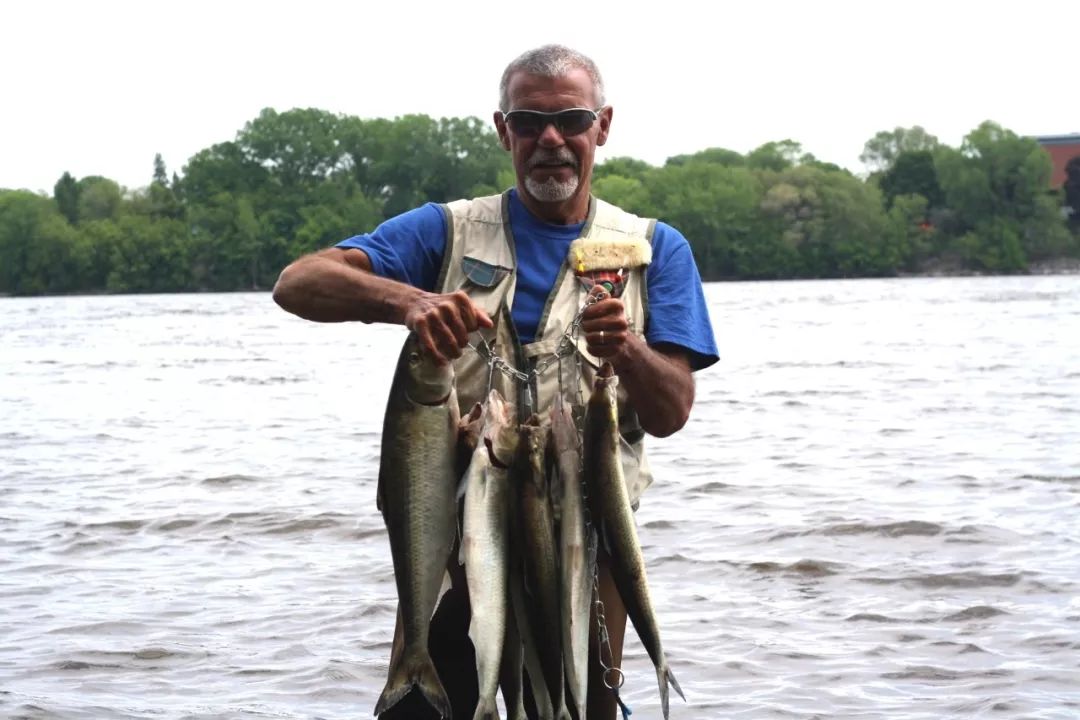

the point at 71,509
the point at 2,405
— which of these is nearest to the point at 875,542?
the point at 71,509

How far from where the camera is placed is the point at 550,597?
4598 millimetres

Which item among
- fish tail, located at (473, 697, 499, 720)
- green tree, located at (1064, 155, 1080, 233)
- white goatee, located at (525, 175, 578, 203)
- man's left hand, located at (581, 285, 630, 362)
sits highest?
green tree, located at (1064, 155, 1080, 233)

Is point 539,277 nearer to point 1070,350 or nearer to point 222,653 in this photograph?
point 222,653

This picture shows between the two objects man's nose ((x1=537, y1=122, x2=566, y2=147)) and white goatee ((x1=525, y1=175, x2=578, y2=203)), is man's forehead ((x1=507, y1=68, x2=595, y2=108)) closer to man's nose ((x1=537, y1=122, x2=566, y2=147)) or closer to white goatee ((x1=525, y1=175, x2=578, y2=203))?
man's nose ((x1=537, y1=122, x2=566, y2=147))

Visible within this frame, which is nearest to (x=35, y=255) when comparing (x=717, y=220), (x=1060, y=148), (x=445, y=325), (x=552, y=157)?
(x=717, y=220)

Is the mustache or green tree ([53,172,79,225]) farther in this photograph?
green tree ([53,172,79,225])

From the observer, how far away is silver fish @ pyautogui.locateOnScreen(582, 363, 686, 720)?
4551mm

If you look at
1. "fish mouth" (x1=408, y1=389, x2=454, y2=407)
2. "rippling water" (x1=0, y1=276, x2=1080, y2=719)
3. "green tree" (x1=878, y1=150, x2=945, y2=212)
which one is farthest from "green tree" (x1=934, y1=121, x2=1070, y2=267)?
"fish mouth" (x1=408, y1=389, x2=454, y2=407)

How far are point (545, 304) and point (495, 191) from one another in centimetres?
12379

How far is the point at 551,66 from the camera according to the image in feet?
16.1

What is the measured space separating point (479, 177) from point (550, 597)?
139 m

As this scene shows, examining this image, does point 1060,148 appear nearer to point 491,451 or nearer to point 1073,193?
point 1073,193

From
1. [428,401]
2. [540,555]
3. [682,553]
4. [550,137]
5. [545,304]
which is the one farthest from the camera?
[682,553]

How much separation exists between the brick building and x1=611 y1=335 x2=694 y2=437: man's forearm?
532 ft
